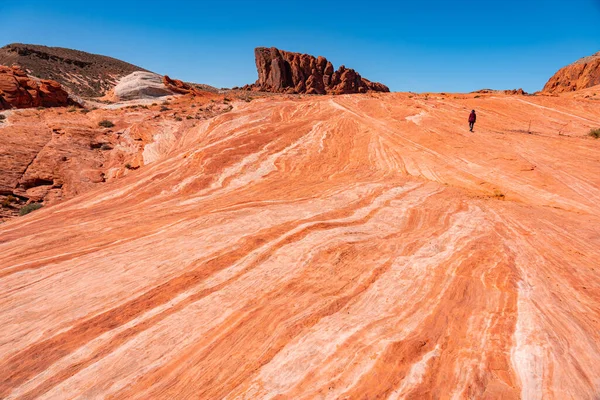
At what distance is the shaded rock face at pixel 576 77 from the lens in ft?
254

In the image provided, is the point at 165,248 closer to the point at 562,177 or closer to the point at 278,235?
the point at 278,235

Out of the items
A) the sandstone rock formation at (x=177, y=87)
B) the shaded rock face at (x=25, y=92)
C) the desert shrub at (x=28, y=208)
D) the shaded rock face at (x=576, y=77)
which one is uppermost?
the shaded rock face at (x=576, y=77)

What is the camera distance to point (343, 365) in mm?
4730

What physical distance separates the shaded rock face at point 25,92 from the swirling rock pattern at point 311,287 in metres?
25.5

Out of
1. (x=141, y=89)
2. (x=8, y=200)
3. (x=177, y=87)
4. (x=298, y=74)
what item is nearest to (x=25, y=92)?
(x=141, y=89)

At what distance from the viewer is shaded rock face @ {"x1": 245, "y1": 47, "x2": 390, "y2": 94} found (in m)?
102

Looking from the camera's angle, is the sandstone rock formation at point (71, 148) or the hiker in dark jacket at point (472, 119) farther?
the hiker in dark jacket at point (472, 119)

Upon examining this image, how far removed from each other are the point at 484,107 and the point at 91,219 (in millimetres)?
28161

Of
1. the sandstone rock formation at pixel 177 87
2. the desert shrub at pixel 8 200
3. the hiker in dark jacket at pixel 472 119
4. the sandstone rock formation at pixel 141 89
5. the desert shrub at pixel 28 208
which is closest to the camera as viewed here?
the desert shrub at pixel 28 208

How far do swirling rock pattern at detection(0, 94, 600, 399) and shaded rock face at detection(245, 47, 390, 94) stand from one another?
89.4 meters

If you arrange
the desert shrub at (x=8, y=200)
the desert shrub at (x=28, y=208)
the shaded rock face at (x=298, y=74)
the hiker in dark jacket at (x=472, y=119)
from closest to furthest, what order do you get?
1. the desert shrub at (x=28, y=208)
2. the desert shrub at (x=8, y=200)
3. the hiker in dark jacket at (x=472, y=119)
4. the shaded rock face at (x=298, y=74)

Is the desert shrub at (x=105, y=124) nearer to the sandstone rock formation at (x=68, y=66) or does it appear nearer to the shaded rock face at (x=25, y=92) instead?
the shaded rock face at (x=25, y=92)

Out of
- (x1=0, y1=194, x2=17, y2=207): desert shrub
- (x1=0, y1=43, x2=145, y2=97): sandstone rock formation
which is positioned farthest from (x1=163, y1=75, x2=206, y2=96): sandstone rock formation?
(x1=0, y1=194, x2=17, y2=207): desert shrub

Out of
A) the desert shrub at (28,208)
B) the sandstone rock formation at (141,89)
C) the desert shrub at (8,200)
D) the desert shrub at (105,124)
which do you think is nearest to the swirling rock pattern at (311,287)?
the desert shrub at (28,208)
